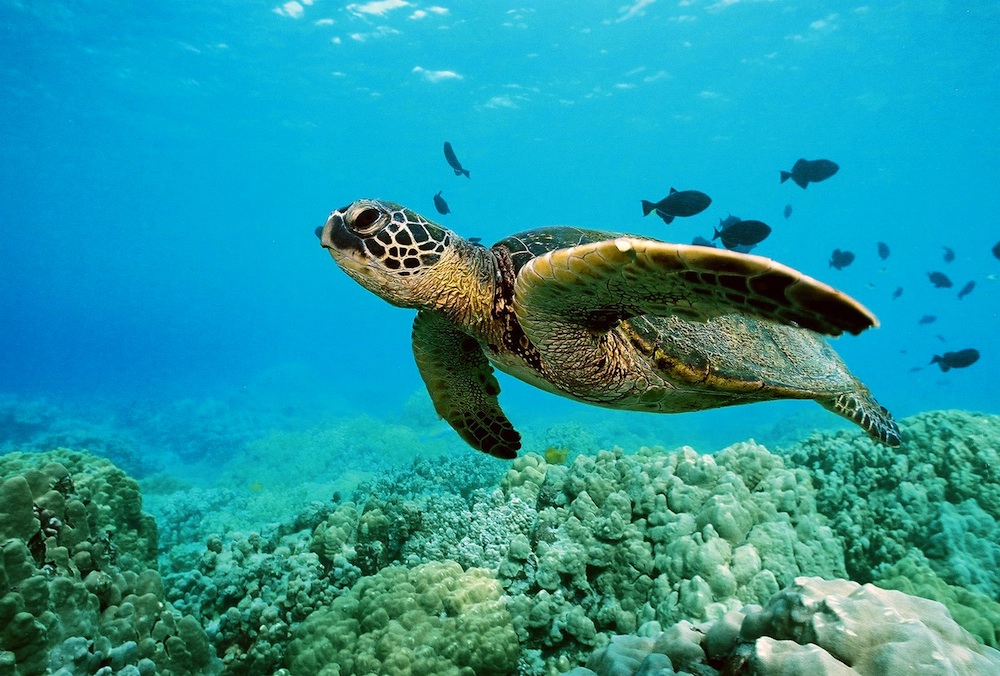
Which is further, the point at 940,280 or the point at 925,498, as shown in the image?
the point at 940,280

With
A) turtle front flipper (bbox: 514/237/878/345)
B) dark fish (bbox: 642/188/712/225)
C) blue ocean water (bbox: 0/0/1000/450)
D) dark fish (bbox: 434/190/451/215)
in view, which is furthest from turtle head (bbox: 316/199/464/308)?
blue ocean water (bbox: 0/0/1000/450)

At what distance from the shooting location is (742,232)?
5488mm

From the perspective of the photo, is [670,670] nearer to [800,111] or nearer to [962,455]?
[962,455]

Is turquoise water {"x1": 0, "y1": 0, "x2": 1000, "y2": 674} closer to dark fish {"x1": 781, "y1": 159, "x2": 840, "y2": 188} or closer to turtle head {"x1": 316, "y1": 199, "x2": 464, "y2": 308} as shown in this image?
turtle head {"x1": 316, "y1": 199, "x2": 464, "y2": 308}

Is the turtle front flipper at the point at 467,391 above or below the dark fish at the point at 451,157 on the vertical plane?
below

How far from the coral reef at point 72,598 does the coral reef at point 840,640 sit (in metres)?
2.62

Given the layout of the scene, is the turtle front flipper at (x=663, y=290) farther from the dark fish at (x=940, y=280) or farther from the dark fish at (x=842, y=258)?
the dark fish at (x=940, y=280)

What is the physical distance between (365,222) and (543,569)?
2.67 m

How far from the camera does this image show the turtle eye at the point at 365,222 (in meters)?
2.44

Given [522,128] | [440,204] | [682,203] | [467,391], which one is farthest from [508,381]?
[467,391]

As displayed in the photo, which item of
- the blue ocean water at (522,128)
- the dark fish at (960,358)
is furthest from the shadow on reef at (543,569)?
the blue ocean water at (522,128)

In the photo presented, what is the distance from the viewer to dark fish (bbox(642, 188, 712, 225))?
5566 mm

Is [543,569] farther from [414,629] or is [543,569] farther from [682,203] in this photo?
[682,203]

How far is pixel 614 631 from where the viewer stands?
3.33 meters
